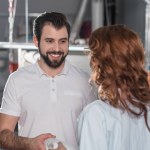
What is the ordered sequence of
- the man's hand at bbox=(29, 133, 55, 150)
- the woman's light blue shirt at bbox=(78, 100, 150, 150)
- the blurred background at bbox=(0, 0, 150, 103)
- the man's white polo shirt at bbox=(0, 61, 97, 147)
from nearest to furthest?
1. the woman's light blue shirt at bbox=(78, 100, 150, 150)
2. the man's hand at bbox=(29, 133, 55, 150)
3. the man's white polo shirt at bbox=(0, 61, 97, 147)
4. the blurred background at bbox=(0, 0, 150, 103)

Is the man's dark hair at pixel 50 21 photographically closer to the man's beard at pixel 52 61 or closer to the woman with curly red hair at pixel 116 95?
the man's beard at pixel 52 61

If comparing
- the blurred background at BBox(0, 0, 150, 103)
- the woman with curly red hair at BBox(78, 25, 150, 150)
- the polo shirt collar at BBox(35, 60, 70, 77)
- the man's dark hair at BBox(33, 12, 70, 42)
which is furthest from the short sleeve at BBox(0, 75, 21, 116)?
the blurred background at BBox(0, 0, 150, 103)

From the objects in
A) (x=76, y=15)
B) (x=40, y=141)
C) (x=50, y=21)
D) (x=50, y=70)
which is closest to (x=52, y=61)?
(x=50, y=70)

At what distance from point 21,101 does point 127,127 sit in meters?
0.45

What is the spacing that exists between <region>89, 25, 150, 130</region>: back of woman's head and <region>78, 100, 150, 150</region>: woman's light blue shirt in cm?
3

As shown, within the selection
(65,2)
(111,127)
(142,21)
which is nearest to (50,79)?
(111,127)

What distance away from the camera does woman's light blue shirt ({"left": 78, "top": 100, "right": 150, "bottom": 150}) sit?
112cm

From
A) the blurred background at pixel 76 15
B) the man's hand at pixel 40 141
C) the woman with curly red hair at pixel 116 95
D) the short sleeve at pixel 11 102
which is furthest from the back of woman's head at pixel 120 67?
the blurred background at pixel 76 15

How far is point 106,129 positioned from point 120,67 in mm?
183

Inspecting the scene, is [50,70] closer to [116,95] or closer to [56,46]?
[56,46]

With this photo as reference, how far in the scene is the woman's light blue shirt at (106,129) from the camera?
3.68 ft

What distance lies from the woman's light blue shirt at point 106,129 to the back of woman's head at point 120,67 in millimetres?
26

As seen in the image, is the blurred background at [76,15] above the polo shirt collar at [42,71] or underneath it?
above

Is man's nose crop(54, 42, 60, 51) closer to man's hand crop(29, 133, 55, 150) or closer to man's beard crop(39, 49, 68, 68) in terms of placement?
man's beard crop(39, 49, 68, 68)
